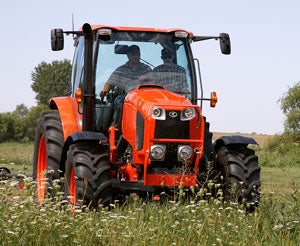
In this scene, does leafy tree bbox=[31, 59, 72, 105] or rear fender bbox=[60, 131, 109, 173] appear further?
leafy tree bbox=[31, 59, 72, 105]

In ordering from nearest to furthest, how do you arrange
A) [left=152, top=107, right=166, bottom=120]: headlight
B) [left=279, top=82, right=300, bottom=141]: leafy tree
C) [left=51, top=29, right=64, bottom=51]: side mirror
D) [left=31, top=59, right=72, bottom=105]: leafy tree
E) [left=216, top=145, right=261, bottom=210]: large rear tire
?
1. [left=152, top=107, right=166, bottom=120]: headlight
2. [left=216, top=145, right=261, bottom=210]: large rear tire
3. [left=51, top=29, right=64, bottom=51]: side mirror
4. [left=279, top=82, right=300, bottom=141]: leafy tree
5. [left=31, top=59, right=72, bottom=105]: leafy tree

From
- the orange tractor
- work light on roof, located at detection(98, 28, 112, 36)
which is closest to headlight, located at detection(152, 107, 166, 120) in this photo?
the orange tractor

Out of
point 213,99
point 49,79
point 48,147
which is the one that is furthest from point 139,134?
point 49,79

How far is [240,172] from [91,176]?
70.1 inches

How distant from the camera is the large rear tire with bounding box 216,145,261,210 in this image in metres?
8.02

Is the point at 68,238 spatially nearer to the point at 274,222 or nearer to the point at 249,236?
the point at 249,236

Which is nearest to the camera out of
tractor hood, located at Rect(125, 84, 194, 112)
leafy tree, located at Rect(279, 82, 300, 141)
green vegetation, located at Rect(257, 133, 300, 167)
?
tractor hood, located at Rect(125, 84, 194, 112)

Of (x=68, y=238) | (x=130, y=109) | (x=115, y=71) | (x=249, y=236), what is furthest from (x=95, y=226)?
(x=115, y=71)

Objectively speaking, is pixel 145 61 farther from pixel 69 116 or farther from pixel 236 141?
pixel 236 141

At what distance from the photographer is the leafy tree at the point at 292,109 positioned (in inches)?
2078

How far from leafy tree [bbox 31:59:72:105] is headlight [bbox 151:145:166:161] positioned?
70605mm

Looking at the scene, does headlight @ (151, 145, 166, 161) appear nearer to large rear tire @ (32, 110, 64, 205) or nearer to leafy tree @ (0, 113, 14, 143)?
large rear tire @ (32, 110, 64, 205)

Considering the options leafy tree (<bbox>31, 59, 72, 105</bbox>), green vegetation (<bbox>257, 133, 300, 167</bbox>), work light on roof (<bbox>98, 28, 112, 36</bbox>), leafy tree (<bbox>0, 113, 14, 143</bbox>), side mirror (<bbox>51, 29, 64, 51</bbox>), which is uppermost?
work light on roof (<bbox>98, 28, 112, 36</bbox>)

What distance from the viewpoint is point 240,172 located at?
8.12 metres
